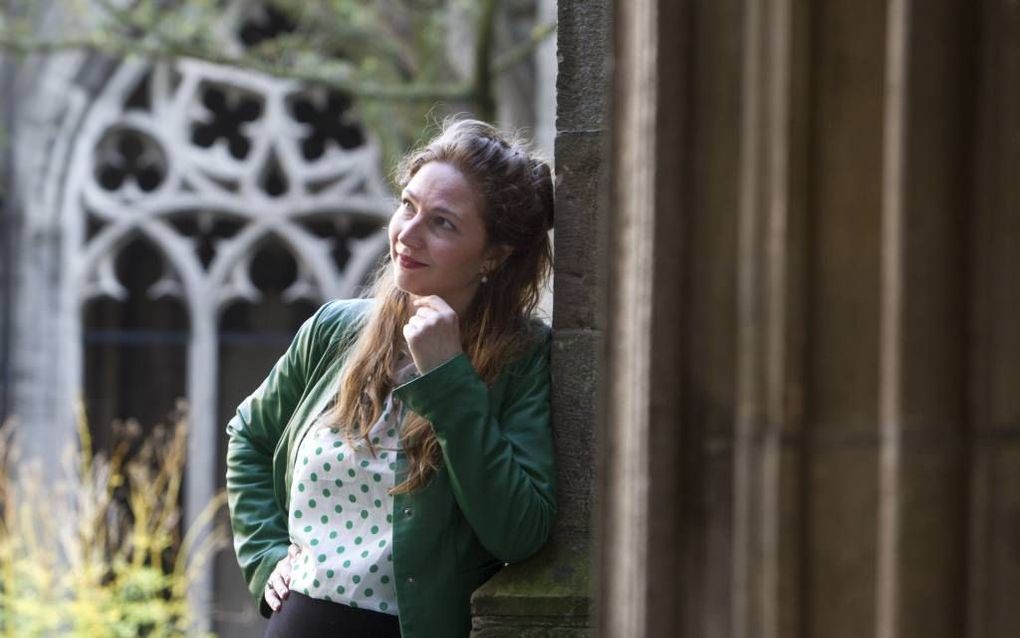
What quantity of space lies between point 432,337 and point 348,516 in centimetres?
33

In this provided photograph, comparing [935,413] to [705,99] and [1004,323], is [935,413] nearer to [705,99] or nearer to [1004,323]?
[1004,323]

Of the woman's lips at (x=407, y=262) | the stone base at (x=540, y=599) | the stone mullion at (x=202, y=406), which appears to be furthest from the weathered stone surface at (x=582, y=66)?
the stone mullion at (x=202, y=406)

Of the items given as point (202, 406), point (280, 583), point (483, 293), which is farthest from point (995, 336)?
point (202, 406)

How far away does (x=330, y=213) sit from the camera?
34.2ft

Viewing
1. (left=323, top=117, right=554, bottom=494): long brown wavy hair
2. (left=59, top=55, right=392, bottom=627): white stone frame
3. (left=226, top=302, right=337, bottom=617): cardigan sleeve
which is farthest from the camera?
(left=59, top=55, right=392, bottom=627): white stone frame

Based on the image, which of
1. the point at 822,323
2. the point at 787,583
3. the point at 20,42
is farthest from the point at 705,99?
the point at 20,42

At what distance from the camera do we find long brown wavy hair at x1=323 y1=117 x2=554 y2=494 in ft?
8.50

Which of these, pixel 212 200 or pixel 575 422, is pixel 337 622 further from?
pixel 212 200

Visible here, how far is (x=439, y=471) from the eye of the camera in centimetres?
249

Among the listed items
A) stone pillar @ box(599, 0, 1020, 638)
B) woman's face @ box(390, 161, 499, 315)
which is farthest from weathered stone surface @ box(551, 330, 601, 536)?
stone pillar @ box(599, 0, 1020, 638)

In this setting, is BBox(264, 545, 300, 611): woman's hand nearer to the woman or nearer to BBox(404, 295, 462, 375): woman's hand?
the woman

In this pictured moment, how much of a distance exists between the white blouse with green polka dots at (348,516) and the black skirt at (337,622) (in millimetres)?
12

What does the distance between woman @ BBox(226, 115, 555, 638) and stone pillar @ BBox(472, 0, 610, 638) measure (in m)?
0.04

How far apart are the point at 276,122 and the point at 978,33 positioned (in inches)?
354
